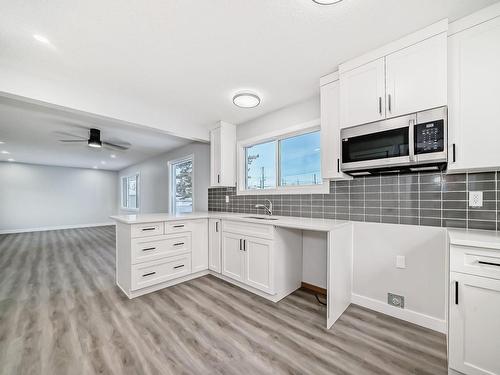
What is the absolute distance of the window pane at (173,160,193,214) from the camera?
208 inches

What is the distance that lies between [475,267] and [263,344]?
151 cm

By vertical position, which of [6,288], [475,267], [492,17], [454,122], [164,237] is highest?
[492,17]

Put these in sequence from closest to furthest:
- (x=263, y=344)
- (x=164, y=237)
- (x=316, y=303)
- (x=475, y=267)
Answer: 1. (x=475, y=267)
2. (x=263, y=344)
3. (x=316, y=303)
4. (x=164, y=237)

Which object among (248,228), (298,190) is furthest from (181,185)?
(298,190)

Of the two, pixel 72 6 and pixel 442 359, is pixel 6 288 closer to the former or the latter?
pixel 72 6

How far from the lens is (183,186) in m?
5.62

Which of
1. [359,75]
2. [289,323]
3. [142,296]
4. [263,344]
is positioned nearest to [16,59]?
[142,296]

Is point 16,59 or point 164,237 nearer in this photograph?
point 16,59

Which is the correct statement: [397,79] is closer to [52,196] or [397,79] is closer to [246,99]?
[246,99]

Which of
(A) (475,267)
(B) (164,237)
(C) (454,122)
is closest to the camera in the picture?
(A) (475,267)

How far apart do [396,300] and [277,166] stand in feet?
6.83

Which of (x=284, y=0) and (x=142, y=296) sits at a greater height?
(x=284, y=0)

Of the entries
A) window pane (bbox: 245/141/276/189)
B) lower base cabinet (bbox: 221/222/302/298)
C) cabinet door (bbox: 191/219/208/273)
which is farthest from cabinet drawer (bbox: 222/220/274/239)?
window pane (bbox: 245/141/276/189)

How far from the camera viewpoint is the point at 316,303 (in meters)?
2.36
